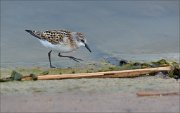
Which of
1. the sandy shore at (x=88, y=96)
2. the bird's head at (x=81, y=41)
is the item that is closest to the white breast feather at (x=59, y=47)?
the bird's head at (x=81, y=41)

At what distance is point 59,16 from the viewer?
1357 centimetres

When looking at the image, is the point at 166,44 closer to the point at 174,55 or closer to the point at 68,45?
the point at 174,55

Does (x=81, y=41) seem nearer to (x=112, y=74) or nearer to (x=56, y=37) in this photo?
(x=56, y=37)

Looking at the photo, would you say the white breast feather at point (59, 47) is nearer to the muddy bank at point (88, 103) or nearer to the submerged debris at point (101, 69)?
the submerged debris at point (101, 69)

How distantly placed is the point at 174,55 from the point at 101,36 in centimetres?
153

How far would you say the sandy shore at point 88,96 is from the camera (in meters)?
7.60

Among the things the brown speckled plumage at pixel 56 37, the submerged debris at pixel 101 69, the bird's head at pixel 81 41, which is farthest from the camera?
the bird's head at pixel 81 41

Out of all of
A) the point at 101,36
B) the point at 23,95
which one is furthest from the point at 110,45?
the point at 23,95

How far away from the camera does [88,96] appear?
8.13m

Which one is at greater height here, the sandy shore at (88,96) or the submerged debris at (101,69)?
the submerged debris at (101,69)

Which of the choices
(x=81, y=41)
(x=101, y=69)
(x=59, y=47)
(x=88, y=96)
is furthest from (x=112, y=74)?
(x=81, y=41)

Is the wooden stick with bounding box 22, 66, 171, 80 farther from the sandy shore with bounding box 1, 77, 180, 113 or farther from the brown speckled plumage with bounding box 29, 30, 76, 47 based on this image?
the brown speckled plumage with bounding box 29, 30, 76, 47

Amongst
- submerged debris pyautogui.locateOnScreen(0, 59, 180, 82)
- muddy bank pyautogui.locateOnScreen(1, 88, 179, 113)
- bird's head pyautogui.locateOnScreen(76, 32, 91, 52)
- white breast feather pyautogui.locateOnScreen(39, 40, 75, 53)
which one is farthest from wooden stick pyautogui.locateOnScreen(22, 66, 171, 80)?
bird's head pyautogui.locateOnScreen(76, 32, 91, 52)

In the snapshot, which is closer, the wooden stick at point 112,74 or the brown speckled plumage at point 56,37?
the wooden stick at point 112,74
